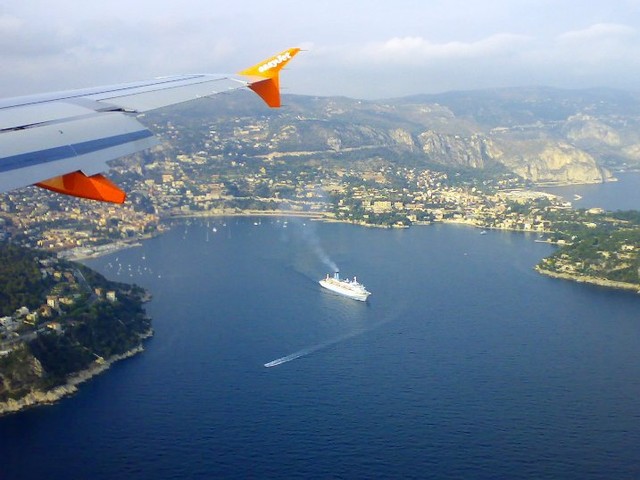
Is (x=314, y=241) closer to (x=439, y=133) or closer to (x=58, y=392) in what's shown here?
(x=58, y=392)

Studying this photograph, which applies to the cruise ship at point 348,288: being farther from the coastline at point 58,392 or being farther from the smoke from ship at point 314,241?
the coastline at point 58,392

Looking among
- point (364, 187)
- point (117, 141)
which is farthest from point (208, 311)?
point (364, 187)

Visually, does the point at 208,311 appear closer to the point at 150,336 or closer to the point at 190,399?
the point at 150,336

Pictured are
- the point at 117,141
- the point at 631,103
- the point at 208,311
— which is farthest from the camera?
the point at 631,103

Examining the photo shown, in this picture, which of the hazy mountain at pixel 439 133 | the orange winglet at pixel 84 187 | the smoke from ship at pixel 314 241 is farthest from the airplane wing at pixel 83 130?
the hazy mountain at pixel 439 133

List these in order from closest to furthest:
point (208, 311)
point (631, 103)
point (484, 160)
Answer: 1. point (208, 311)
2. point (484, 160)
3. point (631, 103)

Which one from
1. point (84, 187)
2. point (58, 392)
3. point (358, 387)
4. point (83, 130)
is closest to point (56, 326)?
point (58, 392)

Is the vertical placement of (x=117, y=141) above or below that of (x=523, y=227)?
above
